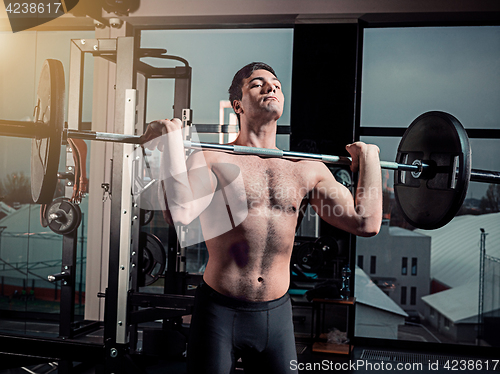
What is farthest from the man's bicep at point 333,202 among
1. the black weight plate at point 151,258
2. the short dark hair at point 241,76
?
the black weight plate at point 151,258

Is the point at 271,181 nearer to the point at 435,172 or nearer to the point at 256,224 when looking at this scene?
the point at 256,224

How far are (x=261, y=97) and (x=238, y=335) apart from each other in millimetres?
904

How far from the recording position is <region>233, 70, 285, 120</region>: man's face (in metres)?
1.69

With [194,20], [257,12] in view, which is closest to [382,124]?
[257,12]

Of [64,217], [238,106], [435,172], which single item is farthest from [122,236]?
[435,172]

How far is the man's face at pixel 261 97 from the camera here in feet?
5.55

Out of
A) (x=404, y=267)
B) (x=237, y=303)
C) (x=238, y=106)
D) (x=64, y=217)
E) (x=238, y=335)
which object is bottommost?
(x=404, y=267)

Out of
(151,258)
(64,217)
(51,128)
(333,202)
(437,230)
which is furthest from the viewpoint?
(437,230)

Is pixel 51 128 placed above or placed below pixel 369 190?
above

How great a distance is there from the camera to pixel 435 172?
5.51ft

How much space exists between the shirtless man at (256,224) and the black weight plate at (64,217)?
6.27 ft

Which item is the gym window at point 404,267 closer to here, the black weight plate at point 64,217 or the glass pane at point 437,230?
the glass pane at point 437,230

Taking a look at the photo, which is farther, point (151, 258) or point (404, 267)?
point (404, 267)

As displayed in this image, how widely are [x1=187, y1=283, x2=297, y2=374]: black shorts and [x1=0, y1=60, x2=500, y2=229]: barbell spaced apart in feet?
1.80
